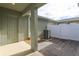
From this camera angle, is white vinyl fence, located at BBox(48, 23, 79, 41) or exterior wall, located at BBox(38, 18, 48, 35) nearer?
white vinyl fence, located at BBox(48, 23, 79, 41)

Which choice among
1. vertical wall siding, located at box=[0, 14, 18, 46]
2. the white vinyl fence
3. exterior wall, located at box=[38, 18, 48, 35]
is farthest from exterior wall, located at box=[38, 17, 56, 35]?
vertical wall siding, located at box=[0, 14, 18, 46]

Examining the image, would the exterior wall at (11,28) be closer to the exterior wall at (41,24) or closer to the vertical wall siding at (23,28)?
the vertical wall siding at (23,28)

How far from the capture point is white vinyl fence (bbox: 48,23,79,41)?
1004 cm

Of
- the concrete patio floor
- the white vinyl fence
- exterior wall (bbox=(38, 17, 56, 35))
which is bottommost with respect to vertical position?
the concrete patio floor

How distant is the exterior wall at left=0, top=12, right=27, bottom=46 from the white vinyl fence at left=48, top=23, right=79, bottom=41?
357cm

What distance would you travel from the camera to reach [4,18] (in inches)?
327

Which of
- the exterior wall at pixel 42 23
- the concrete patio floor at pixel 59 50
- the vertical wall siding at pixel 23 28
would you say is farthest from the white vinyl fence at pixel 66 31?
the vertical wall siding at pixel 23 28

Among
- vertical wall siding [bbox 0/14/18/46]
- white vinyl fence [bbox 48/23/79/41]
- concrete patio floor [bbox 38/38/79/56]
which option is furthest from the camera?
white vinyl fence [bbox 48/23/79/41]

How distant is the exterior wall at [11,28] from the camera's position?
321 inches

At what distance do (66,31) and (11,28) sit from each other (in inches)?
200

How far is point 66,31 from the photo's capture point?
11.1m

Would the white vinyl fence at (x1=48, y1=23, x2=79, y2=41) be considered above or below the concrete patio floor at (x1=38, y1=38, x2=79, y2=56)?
above

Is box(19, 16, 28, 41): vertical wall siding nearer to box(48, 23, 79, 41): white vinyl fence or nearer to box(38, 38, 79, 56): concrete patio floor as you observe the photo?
box(38, 38, 79, 56): concrete patio floor

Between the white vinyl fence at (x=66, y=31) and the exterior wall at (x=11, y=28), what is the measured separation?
3.57 m
